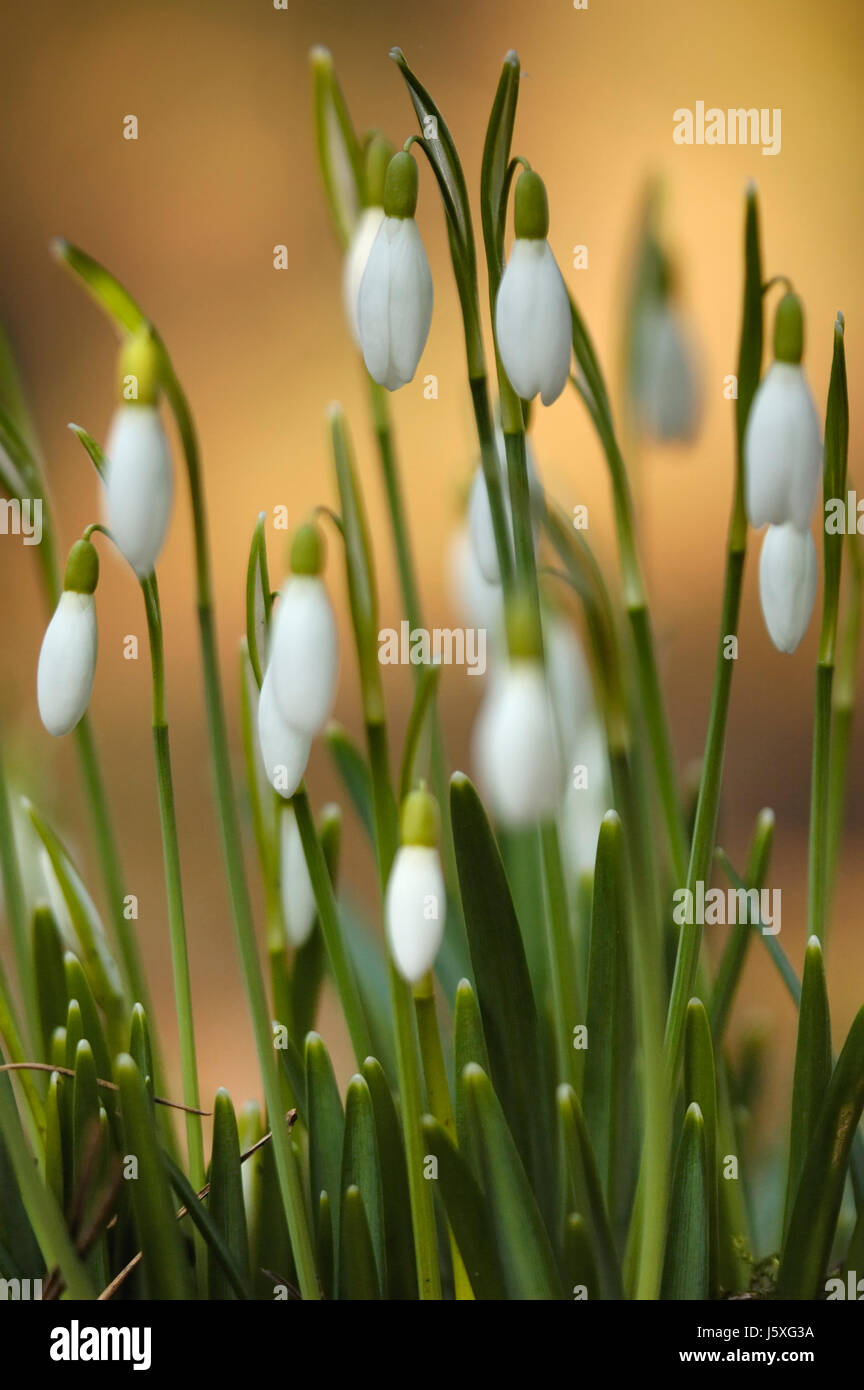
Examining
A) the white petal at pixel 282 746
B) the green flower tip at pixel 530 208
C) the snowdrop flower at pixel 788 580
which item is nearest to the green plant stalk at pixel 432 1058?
the white petal at pixel 282 746

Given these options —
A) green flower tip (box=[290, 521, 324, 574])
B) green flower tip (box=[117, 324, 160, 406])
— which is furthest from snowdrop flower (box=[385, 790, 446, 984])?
green flower tip (box=[117, 324, 160, 406])

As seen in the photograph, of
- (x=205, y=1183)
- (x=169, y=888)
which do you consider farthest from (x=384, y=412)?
(x=205, y=1183)

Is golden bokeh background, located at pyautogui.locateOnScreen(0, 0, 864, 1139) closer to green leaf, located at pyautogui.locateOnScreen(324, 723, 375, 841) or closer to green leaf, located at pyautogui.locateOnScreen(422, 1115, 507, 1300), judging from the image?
green leaf, located at pyautogui.locateOnScreen(324, 723, 375, 841)

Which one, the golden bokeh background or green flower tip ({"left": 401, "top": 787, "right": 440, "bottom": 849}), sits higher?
the golden bokeh background

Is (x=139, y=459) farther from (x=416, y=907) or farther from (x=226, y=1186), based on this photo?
(x=226, y=1186)

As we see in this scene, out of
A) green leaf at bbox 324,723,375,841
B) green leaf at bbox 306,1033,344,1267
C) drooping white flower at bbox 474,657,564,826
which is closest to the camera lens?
drooping white flower at bbox 474,657,564,826

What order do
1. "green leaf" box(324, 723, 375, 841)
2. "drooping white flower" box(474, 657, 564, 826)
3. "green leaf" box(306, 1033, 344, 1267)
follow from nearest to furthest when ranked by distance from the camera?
"drooping white flower" box(474, 657, 564, 826)
"green leaf" box(306, 1033, 344, 1267)
"green leaf" box(324, 723, 375, 841)
